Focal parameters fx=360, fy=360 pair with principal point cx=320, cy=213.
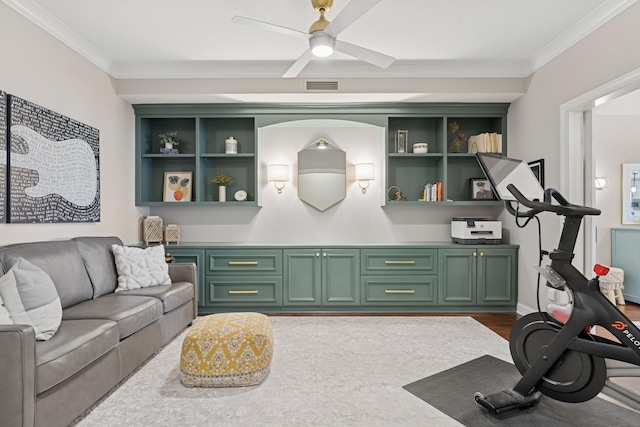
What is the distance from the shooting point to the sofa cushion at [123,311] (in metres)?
2.38

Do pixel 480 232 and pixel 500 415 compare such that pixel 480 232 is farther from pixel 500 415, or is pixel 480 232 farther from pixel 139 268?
pixel 139 268

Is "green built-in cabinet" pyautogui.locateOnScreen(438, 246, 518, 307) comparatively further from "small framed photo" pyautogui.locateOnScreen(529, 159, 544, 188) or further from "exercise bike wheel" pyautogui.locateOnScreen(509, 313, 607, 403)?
"exercise bike wheel" pyautogui.locateOnScreen(509, 313, 607, 403)

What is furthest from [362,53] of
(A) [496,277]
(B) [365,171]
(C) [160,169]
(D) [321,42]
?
(C) [160,169]

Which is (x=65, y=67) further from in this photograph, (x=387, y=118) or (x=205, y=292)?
(x=387, y=118)

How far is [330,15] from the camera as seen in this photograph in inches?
115

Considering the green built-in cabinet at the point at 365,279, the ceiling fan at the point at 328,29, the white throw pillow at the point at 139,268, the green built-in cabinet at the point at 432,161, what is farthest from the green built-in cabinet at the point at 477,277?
the white throw pillow at the point at 139,268

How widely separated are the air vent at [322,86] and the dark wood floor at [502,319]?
2.99 m

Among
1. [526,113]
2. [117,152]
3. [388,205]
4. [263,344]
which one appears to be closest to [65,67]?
[117,152]

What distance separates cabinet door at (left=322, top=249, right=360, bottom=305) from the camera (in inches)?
163

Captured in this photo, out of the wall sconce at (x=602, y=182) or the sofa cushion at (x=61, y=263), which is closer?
the sofa cushion at (x=61, y=263)

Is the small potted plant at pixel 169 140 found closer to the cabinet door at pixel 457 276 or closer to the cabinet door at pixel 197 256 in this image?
the cabinet door at pixel 197 256

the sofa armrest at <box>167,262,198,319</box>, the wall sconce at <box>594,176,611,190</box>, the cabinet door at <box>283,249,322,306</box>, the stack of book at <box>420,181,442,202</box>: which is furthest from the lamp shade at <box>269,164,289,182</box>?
the wall sconce at <box>594,176,611,190</box>

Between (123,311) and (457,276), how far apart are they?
11.1 feet

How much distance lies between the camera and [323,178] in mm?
4543
